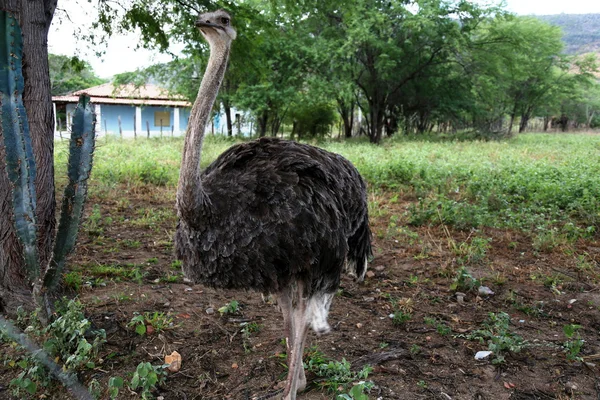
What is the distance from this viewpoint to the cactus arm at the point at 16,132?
2.42 m

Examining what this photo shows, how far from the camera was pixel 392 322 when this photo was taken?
361 cm

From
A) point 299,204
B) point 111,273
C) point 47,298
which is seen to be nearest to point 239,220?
point 299,204

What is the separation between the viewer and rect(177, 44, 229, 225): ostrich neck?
7.41 ft

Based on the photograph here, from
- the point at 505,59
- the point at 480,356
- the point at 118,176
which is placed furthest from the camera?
the point at 505,59

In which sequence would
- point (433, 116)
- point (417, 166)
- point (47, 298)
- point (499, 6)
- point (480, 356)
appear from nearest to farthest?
1. point (47, 298)
2. point (480, 356)
3. point (417, 166)
4. point (499, 6)
5. point (433, 116)

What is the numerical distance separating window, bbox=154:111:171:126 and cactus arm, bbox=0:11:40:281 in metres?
28.3

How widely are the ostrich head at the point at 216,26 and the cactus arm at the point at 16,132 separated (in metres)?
0.90

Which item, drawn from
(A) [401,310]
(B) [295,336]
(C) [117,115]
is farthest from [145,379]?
(C) [117,115]

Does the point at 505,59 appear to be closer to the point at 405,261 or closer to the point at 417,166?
the point at 417,166

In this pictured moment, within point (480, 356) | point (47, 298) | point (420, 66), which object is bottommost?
point (480, 356)

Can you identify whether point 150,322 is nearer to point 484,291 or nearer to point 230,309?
point 230,309

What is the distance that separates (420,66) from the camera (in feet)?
63.0

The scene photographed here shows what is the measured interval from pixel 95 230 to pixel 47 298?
7.46 feet

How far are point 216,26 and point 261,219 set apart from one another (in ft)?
3.12
